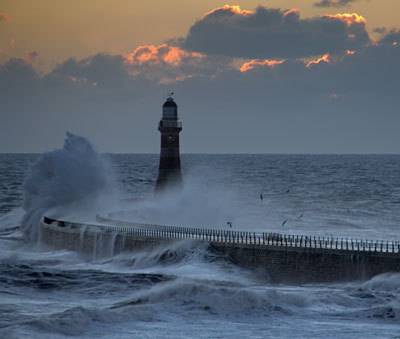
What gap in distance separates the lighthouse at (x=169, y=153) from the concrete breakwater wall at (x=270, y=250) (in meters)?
10.6

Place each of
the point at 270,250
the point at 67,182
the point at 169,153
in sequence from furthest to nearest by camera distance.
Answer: the point at 67,182 → the point at 169,153 → the point at 270,250

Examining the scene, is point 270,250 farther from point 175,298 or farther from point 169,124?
point 169,124

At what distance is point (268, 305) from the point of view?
35625 mm

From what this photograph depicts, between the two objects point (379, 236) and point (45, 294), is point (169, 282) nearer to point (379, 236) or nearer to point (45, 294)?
point (45, 294)

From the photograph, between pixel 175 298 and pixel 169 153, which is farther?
pixel 169 153

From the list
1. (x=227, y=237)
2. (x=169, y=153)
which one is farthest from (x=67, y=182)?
(x=227, y=237)

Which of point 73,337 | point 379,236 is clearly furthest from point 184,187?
point 73,337

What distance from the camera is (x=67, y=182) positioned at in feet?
243

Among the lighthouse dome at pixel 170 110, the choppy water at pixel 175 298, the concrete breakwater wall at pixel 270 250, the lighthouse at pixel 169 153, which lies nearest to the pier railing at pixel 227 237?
the concrete breakwater wall at pixel 270 250

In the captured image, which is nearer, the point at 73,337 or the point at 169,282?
the point at 73,337

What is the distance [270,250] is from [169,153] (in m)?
25.2

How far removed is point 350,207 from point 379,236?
98.6 ft

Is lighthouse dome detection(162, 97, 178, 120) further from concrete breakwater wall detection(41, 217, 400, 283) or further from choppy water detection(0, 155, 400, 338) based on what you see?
concrete breakwater wall detection(41, 217, 400, 283)

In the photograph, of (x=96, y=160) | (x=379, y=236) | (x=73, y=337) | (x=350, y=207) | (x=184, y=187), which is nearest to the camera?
(x=73, y=337)
